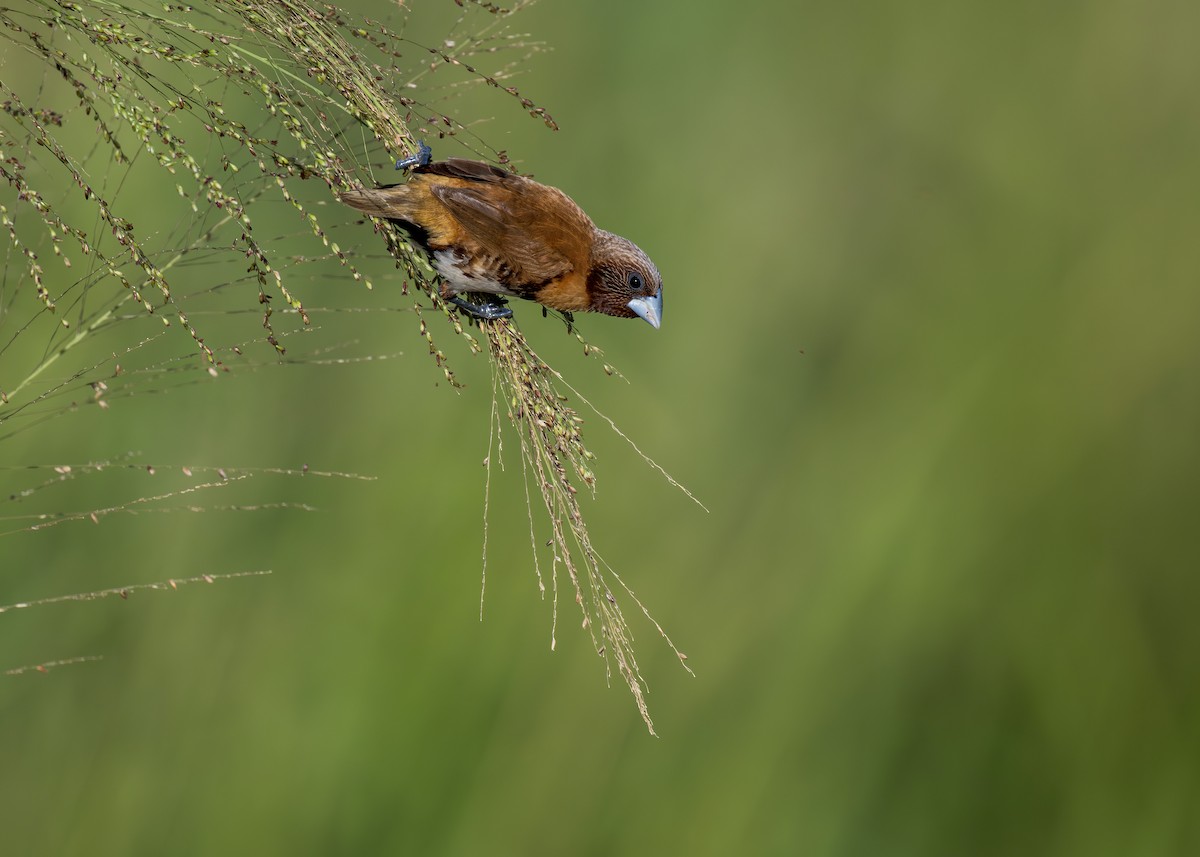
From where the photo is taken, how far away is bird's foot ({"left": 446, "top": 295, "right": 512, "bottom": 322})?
1.74 m

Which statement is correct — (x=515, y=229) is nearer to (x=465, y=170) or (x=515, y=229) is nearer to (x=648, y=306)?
(x=465, y=170)

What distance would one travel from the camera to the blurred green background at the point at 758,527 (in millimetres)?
2227

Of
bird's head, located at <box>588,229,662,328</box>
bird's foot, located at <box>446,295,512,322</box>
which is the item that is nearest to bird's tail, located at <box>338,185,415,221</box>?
bird's foot, located at <box>446,295,512,322</box>

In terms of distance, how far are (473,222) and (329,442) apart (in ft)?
2.61

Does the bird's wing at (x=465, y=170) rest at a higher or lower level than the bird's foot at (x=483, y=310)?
higher

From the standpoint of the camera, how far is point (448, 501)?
2348mm

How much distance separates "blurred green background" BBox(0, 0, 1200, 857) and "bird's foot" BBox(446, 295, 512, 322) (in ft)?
2.00

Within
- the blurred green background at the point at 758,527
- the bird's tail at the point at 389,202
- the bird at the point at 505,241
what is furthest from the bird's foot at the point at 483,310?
the blurred green background at the point at 758,527

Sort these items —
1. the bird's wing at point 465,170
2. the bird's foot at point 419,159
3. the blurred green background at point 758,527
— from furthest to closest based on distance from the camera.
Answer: the blurred green background at point 758,527 → the bird's wing at point 465,170 → the bird's foot at point 419,159

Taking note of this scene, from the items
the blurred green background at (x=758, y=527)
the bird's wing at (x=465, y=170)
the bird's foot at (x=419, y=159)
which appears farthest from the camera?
the blurred green background at (x=758, y=527)

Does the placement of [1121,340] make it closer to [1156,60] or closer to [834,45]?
[1156,60]

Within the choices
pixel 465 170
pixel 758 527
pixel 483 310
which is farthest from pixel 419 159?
pixel 758 527

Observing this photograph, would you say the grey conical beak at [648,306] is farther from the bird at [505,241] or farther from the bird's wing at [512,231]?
the bird's wing at [512,231]

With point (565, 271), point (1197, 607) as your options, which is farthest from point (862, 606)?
point (565, 271)
